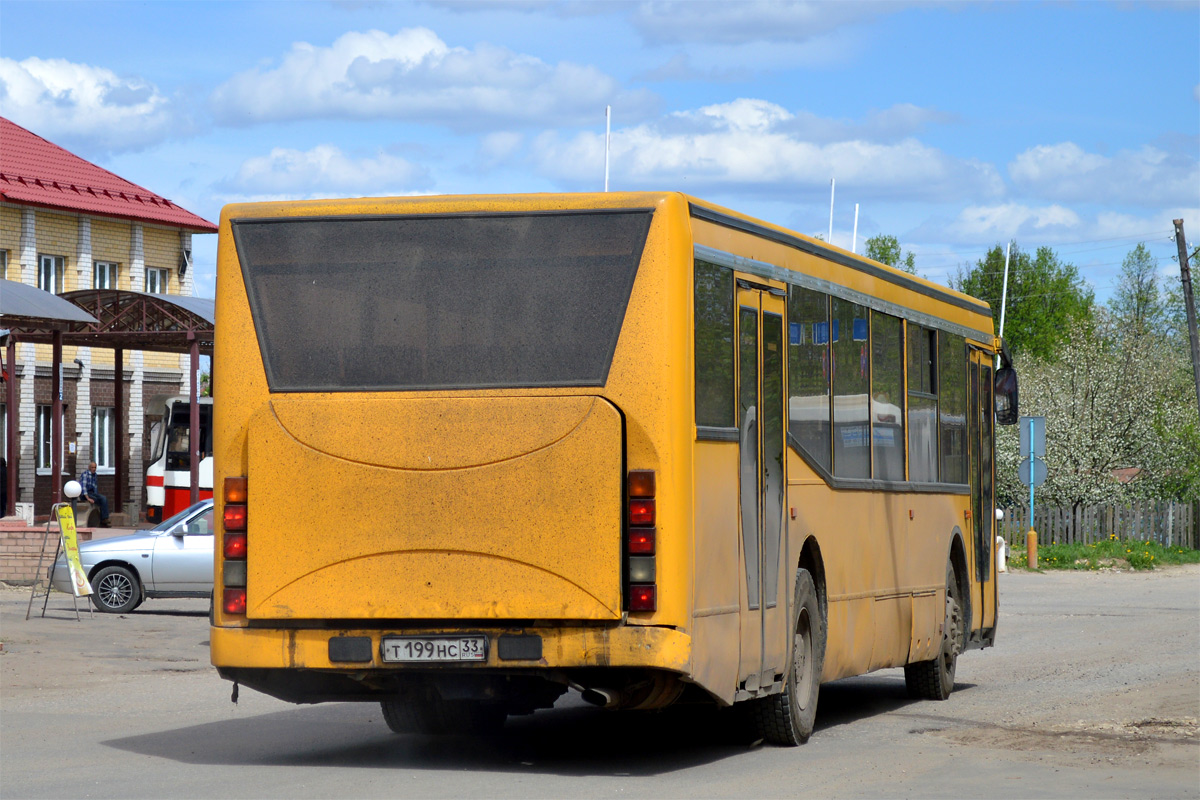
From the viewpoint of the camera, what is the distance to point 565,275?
30.3 ft

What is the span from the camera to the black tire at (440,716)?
1124cm

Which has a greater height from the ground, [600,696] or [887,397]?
[887,397]

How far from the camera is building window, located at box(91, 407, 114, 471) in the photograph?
51500 millimetres

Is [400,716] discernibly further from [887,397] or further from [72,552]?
[72,552]

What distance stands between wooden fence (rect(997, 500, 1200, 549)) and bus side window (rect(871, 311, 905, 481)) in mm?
30963

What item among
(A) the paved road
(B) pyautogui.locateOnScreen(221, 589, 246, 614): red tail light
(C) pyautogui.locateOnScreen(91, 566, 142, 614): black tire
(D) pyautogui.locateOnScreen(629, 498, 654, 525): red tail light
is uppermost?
(D) pyautogui.locateOnScreen(629, 498, 654, 525): red tail light

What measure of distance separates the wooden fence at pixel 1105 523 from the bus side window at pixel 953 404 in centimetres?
2871

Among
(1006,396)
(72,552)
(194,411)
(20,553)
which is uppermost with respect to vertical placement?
(194,411)

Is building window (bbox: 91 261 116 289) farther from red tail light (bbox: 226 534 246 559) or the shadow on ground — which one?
red tail light (bbox: 226 534 246 559)

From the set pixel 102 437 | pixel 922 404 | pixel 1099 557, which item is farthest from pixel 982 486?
pixel 102 437

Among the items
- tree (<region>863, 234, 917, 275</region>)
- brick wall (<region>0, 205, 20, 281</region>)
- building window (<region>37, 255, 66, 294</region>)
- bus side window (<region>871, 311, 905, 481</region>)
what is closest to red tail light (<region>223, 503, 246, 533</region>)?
bus side window (<region>871, 311, 905, 481</region>)

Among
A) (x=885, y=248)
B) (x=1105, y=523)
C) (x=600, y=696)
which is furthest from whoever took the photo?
(x=885, y=248)

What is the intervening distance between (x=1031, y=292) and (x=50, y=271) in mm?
76362

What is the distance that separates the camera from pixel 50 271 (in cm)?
5006
